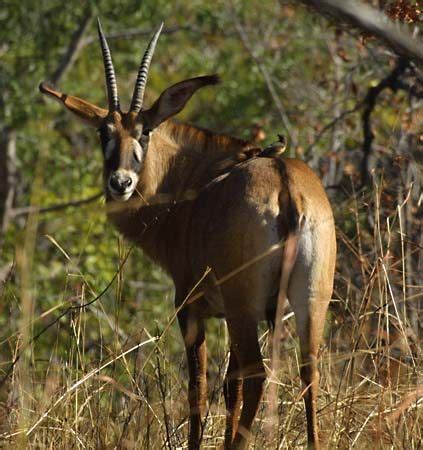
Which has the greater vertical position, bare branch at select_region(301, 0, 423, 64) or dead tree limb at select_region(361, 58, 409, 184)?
bare branch at select_region(301, 0, 423, 64)

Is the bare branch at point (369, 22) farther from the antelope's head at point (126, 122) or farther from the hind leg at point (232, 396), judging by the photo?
the antelope's head at point (126, 122)

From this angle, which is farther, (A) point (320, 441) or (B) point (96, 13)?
(B) point (96, 13)

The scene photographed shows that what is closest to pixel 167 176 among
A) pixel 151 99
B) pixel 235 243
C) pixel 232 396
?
pixel 232 396

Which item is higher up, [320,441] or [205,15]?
[205,15]

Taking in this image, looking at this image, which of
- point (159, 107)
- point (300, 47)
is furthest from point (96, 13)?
A: point (159, 107)

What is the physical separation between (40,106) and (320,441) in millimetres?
8657

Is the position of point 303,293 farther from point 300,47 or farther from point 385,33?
point 300,47

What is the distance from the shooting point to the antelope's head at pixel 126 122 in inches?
263

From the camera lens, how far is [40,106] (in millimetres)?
13047

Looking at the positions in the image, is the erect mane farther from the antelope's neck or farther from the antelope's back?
the antelope's back

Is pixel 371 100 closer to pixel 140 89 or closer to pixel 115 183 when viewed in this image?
pixel 140 89

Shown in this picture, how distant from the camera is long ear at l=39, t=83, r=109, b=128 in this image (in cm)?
739

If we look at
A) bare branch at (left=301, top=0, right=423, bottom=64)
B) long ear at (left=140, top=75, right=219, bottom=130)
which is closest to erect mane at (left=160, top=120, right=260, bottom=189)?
long ear at (left=140, top=75, right=219, bottom=130)

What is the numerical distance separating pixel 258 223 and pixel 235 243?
7.1 inches
